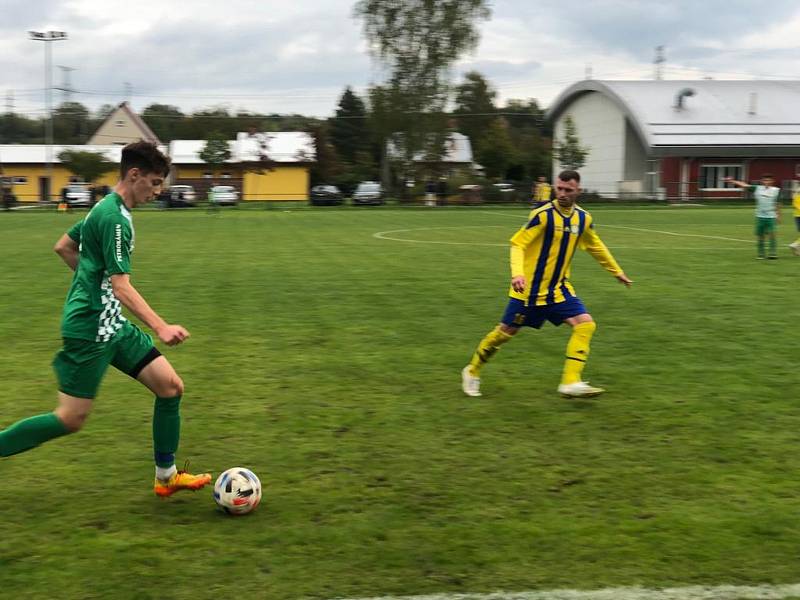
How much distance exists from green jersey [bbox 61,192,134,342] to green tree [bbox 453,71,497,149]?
8888cm

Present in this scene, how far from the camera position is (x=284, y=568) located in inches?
153

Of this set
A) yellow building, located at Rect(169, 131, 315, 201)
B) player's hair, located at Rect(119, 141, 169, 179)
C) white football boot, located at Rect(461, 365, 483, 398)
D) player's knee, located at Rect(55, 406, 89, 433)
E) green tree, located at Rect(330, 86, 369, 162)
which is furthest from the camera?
green tree, located at Rect(330, 86, 369, 162)

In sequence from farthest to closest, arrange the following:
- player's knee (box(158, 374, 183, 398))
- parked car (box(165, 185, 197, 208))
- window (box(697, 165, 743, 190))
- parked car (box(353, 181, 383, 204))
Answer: window (box(697, 165, 743, 190)) < parked car (box(353, 181, 383, 204)) < parked car (box(165, 185, 197, 208)) < player's knee (box(158, 374, 183, 398))

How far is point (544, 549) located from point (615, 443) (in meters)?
1.90

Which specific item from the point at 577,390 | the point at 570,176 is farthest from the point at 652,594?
the point at 570,176

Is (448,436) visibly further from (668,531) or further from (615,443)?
(668,531)

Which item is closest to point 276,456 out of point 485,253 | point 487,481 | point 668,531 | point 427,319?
point 487,481

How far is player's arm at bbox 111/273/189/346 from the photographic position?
3930mm

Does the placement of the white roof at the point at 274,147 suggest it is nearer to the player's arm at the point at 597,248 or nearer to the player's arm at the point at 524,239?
the player's arm at the point at 597,248

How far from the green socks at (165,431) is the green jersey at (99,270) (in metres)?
0.55

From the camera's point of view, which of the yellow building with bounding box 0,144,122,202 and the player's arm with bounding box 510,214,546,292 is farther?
the yellow building with bounding box 0,144,122,202

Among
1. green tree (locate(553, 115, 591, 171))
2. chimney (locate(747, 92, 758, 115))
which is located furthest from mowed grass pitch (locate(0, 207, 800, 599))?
chimney (locate(747, 92, 758, 115))

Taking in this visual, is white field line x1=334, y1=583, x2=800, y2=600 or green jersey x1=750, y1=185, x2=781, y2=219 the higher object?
green jersey x1=750, y1=185, x2=781, y2=219

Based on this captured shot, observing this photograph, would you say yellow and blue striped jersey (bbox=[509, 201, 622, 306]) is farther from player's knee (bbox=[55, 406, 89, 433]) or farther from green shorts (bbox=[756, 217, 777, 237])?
green shorts (bbox=[756, 217, 777, 237])
